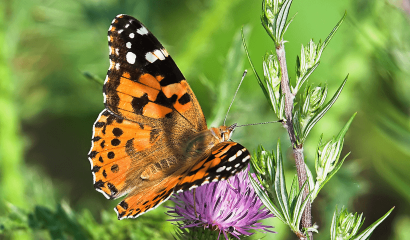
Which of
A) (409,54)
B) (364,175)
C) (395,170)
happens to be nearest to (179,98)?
(409,54)

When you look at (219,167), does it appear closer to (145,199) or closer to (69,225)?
(145,199)

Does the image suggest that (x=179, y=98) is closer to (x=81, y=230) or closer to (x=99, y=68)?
(x=81, y=230)

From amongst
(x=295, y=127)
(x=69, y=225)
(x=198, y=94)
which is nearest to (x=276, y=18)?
(x=295, y=127)

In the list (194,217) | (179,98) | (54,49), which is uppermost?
(54,49)

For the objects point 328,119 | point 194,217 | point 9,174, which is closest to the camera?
point 194,217

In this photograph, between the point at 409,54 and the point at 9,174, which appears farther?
the point at 9,174

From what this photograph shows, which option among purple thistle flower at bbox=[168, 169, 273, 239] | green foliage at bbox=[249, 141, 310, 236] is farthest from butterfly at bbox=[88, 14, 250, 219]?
green foliage at bbox=[249, 141, 310, 236]
